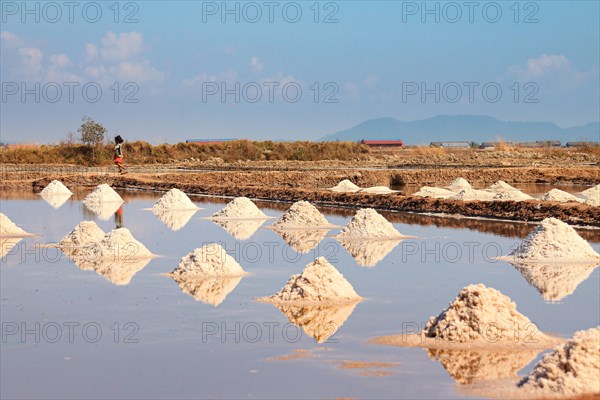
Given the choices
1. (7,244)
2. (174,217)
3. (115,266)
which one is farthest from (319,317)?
(174,217)

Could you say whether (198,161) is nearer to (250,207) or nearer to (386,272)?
(250,207)

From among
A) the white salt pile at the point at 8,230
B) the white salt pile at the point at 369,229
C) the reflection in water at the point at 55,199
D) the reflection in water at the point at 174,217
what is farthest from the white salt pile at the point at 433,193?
the white salt pile at the point at 8,230

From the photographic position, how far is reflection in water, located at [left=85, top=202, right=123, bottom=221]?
64.1 ft

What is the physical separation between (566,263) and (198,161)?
40796 millimetres

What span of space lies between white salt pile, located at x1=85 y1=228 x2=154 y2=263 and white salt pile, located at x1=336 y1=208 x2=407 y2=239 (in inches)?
126

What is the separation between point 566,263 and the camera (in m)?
11.7

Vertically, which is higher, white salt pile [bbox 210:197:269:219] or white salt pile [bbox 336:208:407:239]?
white salt pile [bbox 210:197:269:219]

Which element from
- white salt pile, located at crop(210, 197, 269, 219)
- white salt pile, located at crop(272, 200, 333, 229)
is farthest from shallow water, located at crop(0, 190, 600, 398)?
white salt pile, located at crop(210, 197, 269, 219)

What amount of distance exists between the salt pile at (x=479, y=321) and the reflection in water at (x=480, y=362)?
23 cm

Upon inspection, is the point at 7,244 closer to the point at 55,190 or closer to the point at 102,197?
the point at 102,197

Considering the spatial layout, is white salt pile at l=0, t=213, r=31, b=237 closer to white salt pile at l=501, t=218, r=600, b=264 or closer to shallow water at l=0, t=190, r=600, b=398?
shallow water at l=0, t=190, r=600, b=398

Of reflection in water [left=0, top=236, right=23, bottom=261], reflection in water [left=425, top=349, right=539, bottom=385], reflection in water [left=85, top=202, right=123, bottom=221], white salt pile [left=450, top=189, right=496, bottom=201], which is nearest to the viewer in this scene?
reflection in water [left=425, top=349, right=539, bottom=385]

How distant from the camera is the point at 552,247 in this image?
1200 cm

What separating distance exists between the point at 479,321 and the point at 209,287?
3527 mm
